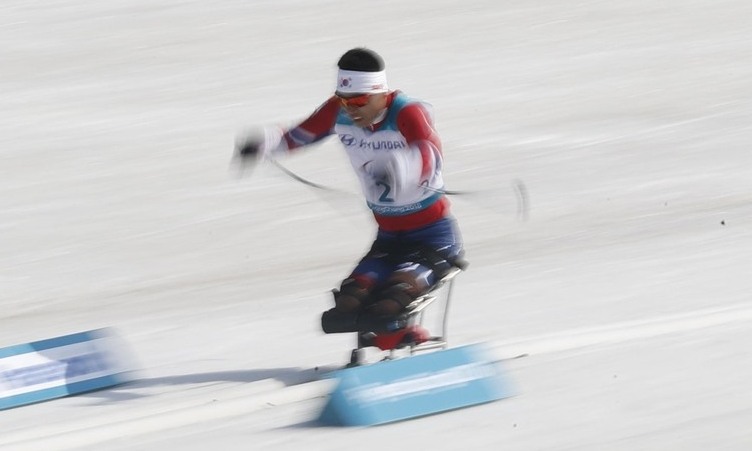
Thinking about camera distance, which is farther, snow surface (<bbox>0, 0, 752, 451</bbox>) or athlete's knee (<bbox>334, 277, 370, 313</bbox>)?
athlete's knee (<bbox>334, 277, 370, 313</bbox>)

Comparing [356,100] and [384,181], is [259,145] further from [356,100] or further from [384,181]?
[384,181]

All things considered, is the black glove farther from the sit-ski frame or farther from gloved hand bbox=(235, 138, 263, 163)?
the sit-ski frame

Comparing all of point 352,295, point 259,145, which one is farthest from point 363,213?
point 352,295

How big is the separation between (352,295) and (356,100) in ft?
2.93

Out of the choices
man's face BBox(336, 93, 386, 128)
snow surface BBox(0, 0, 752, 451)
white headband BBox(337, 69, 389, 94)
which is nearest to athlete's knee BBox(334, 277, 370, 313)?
snow surface BBox(0, 0, 752, 451)

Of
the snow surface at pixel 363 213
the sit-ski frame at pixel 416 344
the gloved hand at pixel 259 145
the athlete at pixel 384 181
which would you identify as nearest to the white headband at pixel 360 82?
the athlete at pixel 384 181

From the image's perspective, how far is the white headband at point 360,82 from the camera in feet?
22.5

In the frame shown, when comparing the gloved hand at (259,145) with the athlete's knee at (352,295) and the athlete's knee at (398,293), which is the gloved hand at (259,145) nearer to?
the athlete's knee at (352,295)

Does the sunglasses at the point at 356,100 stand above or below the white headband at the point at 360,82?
below

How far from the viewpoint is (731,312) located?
299 inches

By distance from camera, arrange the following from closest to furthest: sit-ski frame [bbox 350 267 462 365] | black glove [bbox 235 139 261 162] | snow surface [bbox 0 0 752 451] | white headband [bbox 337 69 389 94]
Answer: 1. snow surface [bbox 0 0 752 451]
2. white headband [bbox 337 69 389 94]
3. sit-ski frame [bbox 350 267 462 365]
4. black glove [bbox 235 139 261 162]

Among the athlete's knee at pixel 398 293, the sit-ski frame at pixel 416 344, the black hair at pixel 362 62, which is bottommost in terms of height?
the sit-ski frame at pixel 416 344

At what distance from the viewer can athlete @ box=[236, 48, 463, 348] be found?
685cm

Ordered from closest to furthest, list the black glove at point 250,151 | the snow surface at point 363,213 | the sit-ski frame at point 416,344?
the snow surface at point 363,213
the sit-ski frame at point 416,344
the black glove at point 250,151
